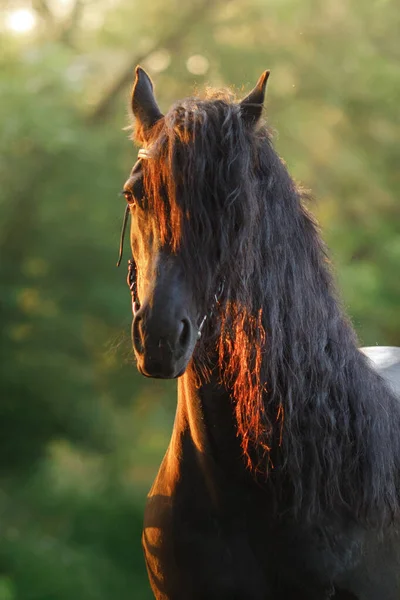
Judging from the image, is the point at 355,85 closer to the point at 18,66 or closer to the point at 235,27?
the point at 235,27

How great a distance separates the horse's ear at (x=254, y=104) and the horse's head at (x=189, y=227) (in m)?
0.03

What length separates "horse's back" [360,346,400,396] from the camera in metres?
2.97

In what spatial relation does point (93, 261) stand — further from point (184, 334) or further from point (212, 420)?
point (184, 334)

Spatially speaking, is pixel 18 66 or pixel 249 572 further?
pixel 18 66

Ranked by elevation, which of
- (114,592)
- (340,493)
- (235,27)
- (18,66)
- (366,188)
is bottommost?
(114,592)

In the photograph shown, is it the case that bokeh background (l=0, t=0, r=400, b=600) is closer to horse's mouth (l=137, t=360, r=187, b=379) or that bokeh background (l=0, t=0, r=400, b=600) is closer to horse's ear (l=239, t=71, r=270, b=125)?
horse's ear (l=239, t=71, r=270, b=125)

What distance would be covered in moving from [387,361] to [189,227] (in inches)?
69.7

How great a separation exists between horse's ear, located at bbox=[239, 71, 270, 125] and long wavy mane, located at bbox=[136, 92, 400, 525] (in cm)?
4

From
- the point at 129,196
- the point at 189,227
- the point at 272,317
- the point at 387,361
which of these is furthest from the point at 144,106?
the point at 387,361

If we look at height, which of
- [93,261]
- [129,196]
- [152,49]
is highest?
[152,49]

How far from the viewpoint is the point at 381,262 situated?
A: 8031 mm

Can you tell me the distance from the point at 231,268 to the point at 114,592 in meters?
5.88

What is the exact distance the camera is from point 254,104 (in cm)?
195

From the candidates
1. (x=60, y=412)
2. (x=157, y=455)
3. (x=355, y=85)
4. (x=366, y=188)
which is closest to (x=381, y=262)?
(x=366, y=188)
